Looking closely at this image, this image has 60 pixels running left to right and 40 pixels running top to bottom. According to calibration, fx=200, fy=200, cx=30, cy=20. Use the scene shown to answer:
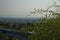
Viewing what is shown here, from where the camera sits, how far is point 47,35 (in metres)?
4.23

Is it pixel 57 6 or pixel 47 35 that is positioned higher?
pixel 57 6

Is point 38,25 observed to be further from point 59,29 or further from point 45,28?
point 59,29

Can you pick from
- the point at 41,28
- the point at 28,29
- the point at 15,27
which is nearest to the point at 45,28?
the point at 41,28

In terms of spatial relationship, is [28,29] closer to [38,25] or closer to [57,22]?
[38,25]

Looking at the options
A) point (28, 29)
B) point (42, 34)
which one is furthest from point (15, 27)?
point (42, 34)

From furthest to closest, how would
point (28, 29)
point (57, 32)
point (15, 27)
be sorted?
point (15, 27), point (28, 29), point (57, 32)

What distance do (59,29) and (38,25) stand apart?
0.49 m

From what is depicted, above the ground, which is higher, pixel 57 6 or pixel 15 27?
pixel 57 6

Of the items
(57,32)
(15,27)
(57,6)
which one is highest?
(57,6)

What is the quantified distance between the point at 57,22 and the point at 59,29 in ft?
0.53

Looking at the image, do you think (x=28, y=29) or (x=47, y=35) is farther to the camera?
(x=28, y=29)

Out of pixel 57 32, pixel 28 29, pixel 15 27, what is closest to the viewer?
pixel 57 32

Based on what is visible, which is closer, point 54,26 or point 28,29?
point 54,26

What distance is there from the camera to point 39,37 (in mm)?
4309
